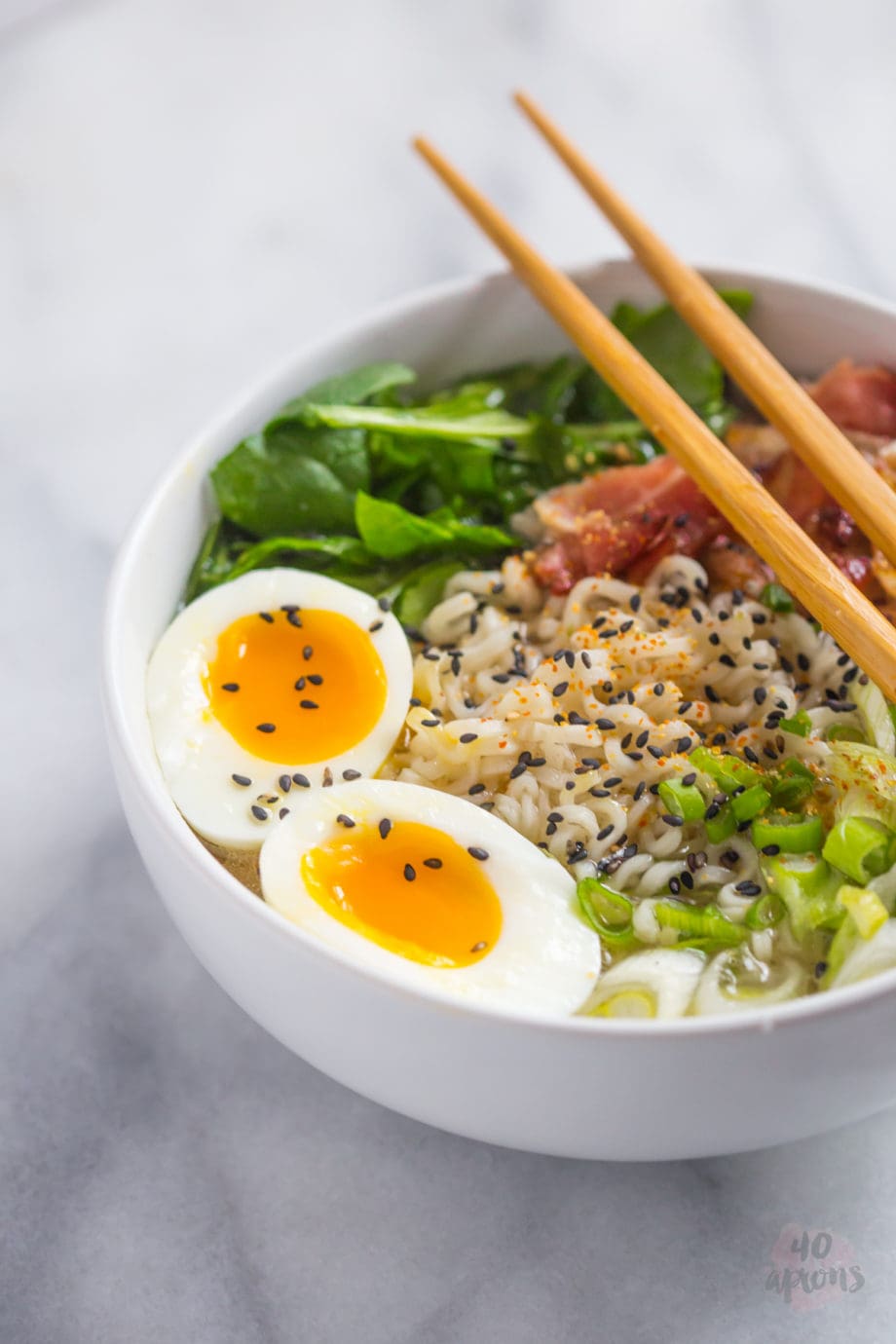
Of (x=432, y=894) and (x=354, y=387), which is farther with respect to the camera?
(x=354, y=387)

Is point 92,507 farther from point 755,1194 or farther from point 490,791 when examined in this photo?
point 755,1194

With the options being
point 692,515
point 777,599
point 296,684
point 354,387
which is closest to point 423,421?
point 354,387

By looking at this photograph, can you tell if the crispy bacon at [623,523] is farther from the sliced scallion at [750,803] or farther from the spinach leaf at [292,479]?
the sliced scallion at [750,803]

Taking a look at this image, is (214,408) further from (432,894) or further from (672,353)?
(432,894)

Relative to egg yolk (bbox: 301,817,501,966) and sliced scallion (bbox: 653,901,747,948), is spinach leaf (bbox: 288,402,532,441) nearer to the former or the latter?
egg yolk (bbox: 301,817,501,966)

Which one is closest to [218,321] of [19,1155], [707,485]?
[707,485]

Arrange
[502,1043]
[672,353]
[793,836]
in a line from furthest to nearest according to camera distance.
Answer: [672,353]
[793,836]
[502,1043]

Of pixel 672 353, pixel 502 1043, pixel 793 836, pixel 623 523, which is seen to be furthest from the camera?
pixel 672 353
